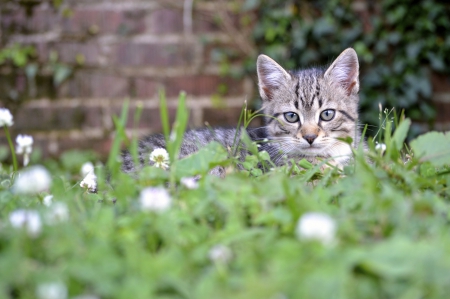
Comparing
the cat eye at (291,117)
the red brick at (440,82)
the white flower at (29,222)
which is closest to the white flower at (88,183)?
the white flower at (29,222)

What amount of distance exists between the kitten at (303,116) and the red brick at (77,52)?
1594 mm

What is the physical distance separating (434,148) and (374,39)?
2.89 meters

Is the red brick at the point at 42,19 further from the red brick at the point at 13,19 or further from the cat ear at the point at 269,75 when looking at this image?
the cat ear at the point at 269,75

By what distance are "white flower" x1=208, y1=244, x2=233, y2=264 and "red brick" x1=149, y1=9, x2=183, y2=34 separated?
3580mm

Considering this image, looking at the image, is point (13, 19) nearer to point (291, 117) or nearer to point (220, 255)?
point (291, 117)

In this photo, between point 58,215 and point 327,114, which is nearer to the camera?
point 58,215

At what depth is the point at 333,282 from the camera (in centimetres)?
107

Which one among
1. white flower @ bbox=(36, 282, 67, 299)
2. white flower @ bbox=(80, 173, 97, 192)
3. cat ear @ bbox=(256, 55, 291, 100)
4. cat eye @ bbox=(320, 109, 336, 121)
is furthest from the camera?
cat ear @ bbox=(256, 55, 291, 100)

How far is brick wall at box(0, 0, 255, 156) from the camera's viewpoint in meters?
4.62

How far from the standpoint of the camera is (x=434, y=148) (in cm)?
187

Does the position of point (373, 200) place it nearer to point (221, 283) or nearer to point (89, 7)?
point (221, 283)

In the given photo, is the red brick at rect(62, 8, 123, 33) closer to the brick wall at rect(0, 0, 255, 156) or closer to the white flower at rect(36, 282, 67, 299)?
the brick wall at rect(0, 0, 255, 156)

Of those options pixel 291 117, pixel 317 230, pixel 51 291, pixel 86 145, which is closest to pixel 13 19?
pixel 86 145

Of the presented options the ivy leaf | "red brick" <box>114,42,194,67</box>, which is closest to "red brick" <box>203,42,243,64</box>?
"red brick" <box>114,42,194,67</box>
